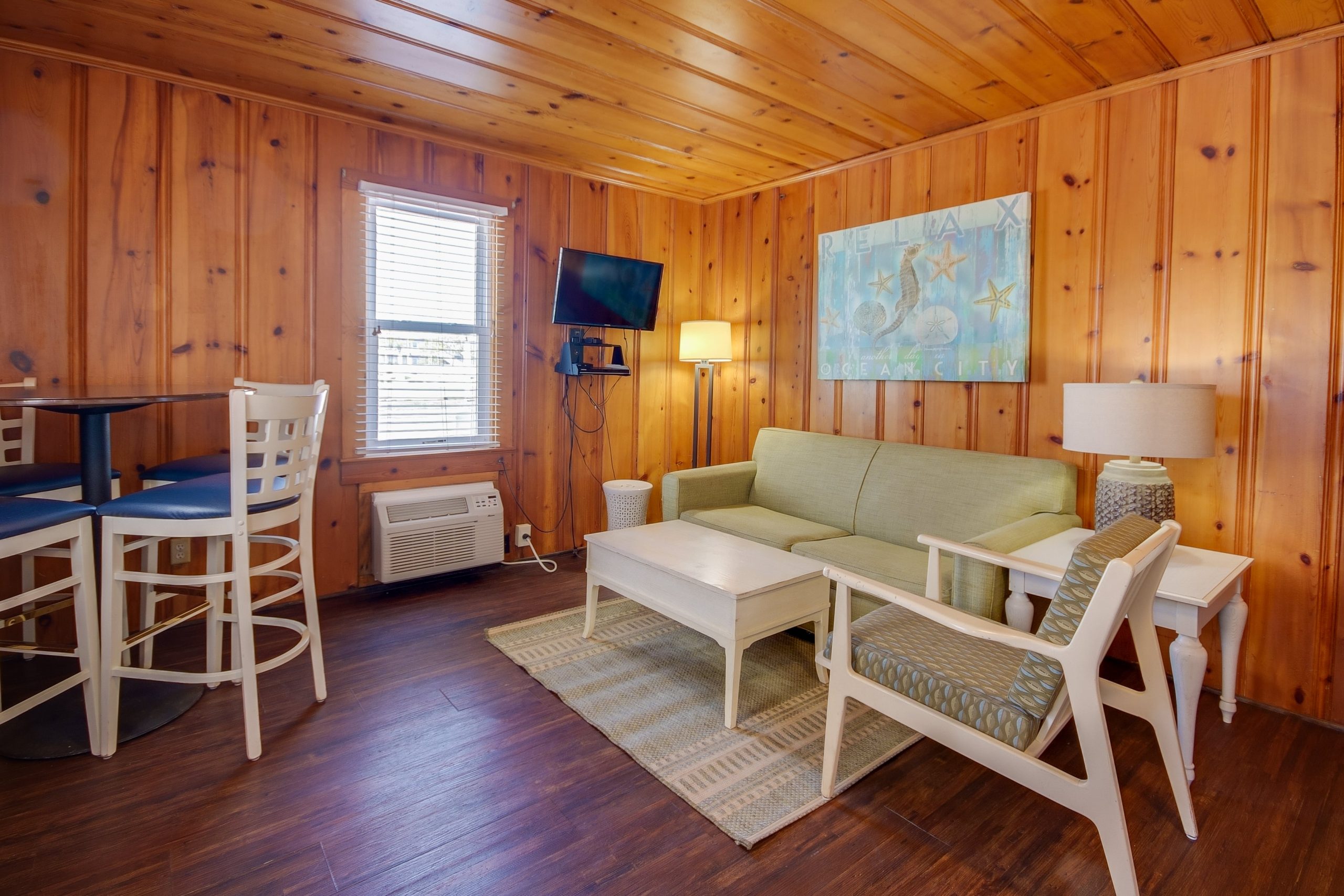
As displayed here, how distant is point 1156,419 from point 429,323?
3.23 m

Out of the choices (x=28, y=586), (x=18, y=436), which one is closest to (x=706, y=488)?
(x=28, y=586)

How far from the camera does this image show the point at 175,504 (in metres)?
1.90

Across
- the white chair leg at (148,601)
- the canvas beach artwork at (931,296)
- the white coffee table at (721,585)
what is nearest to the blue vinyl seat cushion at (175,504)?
Result: the white chair leg at (148,601)

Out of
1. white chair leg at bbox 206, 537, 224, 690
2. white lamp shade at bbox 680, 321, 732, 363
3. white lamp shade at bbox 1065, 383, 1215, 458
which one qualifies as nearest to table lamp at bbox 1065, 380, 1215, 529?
white lamp shade at bbox 1065, 383, 1215, 458

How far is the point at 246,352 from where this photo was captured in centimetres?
307

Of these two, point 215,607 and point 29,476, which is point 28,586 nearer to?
point 29,476

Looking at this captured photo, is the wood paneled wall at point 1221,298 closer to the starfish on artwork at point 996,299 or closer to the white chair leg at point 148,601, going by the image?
the starfish on artwork at point 996,299

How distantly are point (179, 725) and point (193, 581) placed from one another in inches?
22.8

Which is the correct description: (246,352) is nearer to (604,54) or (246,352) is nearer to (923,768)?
(604,54)

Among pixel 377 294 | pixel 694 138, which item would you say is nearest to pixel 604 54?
pixel 694 138

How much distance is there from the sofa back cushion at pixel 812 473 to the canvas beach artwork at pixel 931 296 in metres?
0.41

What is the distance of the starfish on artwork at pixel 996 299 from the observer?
9.96 ft

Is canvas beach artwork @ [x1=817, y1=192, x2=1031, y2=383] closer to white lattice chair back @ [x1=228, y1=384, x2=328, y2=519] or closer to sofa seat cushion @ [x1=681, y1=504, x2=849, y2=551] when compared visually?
sofa seat cushion @ [x1=681, y1=504, x2=849, y2=551]

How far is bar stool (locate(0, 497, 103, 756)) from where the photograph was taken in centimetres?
168
